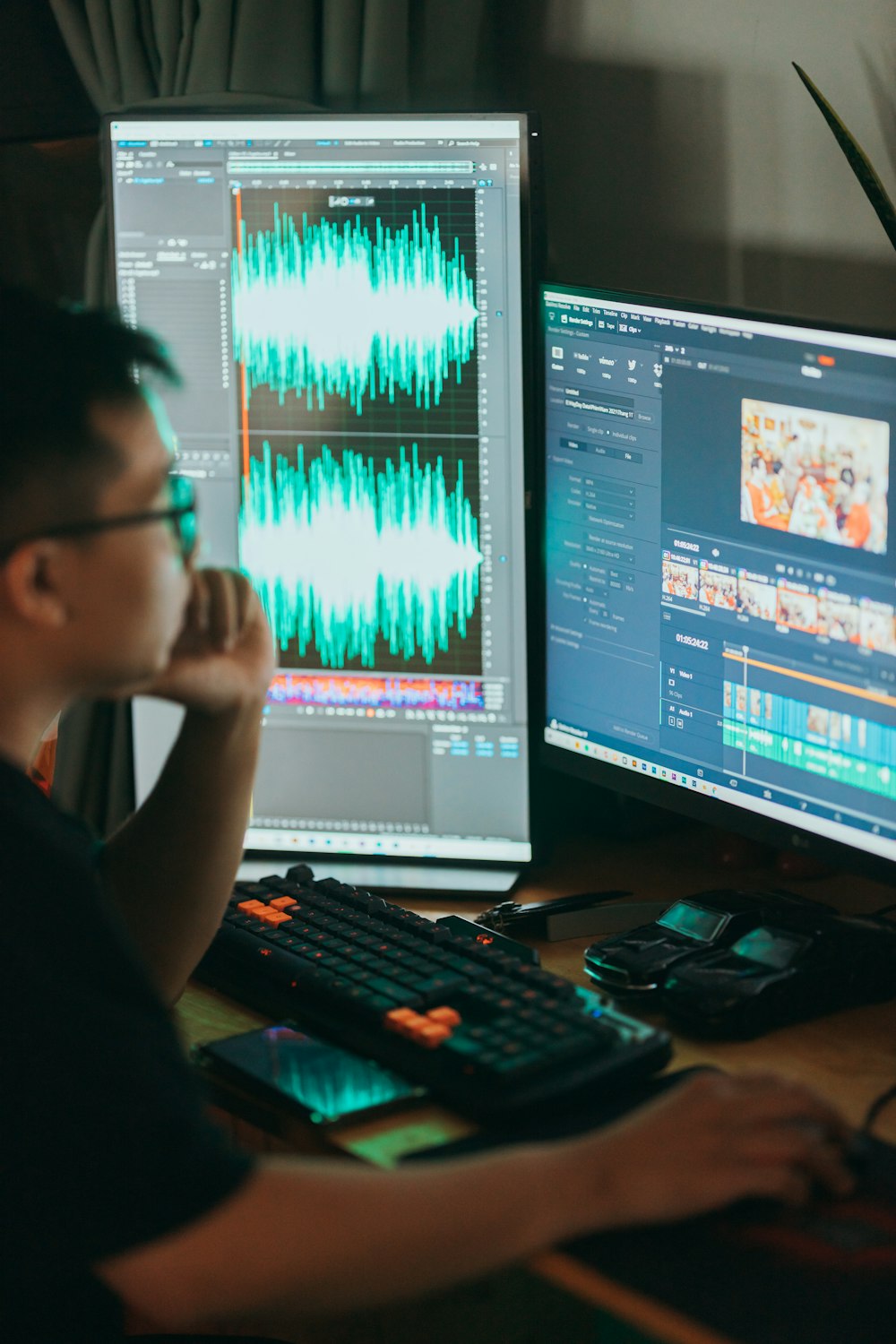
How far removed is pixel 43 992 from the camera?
2.63 feet

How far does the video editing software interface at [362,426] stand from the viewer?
1490mm

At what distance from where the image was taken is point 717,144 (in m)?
1.59

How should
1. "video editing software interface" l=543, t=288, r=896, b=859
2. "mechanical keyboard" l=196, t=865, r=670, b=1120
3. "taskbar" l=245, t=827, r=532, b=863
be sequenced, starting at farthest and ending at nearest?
"taskbar" l=245, t=827, r=532, b=863, "video editing software interface" l=543, t=288, r=896, b=859, "mechanical keyboard" l=196, t=865, r=670, b=1120

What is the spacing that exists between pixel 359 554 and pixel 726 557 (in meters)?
0.42

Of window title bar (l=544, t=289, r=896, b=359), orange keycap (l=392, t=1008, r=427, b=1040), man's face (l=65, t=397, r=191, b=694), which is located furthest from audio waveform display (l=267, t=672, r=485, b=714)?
man's face (l=65, t=397, r=191, b=694)

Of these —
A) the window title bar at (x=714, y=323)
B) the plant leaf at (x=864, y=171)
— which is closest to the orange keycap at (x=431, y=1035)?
the window title bar at (x=714, y=323)

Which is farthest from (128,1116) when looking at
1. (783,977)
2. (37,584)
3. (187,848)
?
(783,977)

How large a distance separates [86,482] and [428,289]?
674mm

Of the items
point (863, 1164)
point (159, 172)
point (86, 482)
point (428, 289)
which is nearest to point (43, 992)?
point (86, 482)

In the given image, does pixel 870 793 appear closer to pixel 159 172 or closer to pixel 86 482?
pixel 86 482

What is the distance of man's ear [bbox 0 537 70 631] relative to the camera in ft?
2.91

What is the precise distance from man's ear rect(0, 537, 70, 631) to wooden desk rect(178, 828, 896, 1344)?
0.38m

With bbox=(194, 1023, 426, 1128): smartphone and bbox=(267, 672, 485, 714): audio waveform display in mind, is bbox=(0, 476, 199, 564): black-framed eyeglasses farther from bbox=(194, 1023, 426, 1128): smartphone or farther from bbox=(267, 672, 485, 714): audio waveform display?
bbox=(267, 672, 485, 714): audio waveform display

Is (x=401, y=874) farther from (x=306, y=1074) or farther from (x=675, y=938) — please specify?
(x=306, y=1074)
